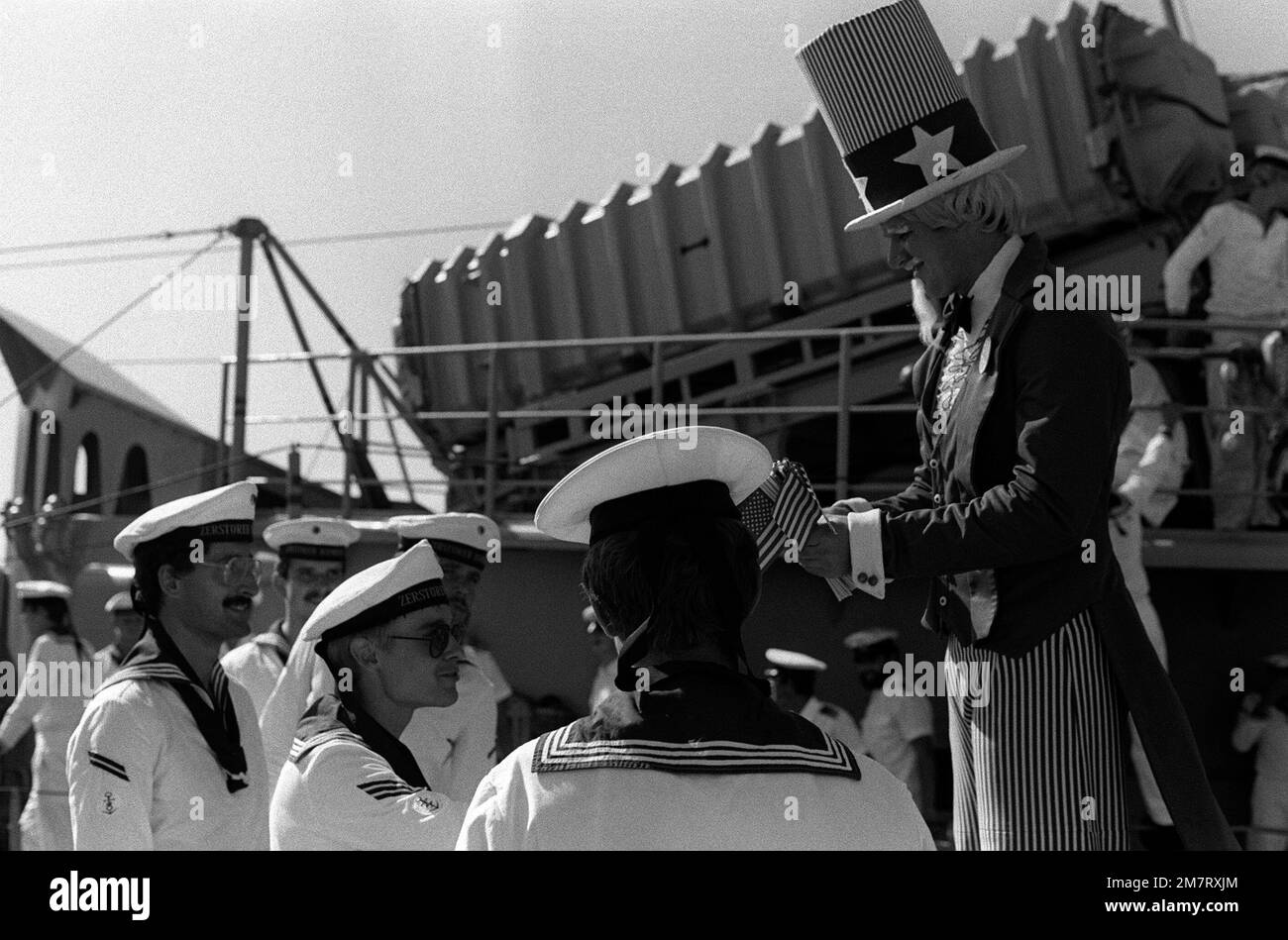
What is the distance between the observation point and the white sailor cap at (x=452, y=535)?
4660mm

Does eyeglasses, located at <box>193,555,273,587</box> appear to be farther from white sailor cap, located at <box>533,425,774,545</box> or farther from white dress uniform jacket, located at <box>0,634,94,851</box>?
white dress uniform jacket, located at <box>0,634,94,851</box>

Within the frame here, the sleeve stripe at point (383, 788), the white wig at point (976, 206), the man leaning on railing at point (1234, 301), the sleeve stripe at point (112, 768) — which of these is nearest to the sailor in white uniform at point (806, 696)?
the man leaning on railing at point (1234, 301)

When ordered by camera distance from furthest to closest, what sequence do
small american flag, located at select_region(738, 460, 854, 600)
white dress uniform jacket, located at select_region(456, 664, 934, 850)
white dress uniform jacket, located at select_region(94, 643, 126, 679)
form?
white dress uniform jacket, located at select_region(94, 643, 126, 679) → small american flag, located at select_region(738, 460, 854, 600) → white dress uniform jacket, located at select_region(456, 664, 934, 850)

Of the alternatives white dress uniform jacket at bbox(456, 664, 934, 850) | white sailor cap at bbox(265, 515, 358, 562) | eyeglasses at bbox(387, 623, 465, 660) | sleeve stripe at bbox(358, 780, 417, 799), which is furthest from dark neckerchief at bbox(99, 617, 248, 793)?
white sailor cap at bbox(265, 515, 358, 562)

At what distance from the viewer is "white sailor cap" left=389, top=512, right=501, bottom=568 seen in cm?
466

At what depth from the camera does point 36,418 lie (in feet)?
34.0

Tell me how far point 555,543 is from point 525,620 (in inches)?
15.4

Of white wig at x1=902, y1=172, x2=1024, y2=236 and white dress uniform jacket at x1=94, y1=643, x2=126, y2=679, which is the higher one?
white wig at x1=902, y1=172, x2=1024, y2=236

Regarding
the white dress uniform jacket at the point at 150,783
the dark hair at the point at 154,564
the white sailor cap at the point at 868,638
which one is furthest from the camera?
the white sailor cap at the point at 868,638

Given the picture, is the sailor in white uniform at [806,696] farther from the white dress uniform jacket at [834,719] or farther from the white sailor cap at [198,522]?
the white sailor cap at [198,522]

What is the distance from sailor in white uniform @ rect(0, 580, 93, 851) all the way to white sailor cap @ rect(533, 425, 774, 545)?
5757 mm

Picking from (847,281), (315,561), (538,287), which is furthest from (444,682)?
(538,287)
